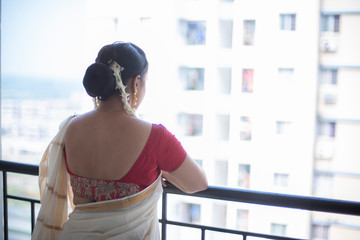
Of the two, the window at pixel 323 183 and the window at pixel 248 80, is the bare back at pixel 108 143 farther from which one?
the window at pixel 323 183

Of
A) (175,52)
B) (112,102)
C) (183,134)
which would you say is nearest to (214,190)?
(112,102)

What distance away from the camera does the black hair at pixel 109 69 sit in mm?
633

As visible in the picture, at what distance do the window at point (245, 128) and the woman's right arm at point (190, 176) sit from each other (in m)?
9.20

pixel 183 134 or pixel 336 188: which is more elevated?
pixel 183 134

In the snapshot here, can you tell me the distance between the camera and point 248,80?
9547 mm

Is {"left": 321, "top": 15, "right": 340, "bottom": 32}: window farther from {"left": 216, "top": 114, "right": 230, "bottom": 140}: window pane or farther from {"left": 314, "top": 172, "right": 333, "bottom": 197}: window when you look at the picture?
{"left": 216, "top": 114, "right": 230, "bottom": 140}: window pane

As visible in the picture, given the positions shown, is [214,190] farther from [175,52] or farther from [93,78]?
[175,52]

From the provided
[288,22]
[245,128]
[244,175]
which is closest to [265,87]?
[245,128]

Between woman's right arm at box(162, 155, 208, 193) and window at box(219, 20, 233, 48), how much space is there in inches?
365

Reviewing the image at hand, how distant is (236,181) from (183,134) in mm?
2387

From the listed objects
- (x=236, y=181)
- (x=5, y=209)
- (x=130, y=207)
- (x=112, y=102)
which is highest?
(x=112, y=102)

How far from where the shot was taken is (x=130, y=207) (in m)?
0.67

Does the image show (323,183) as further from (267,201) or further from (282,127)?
(267,201)

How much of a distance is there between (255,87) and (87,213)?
9088 millimetres
